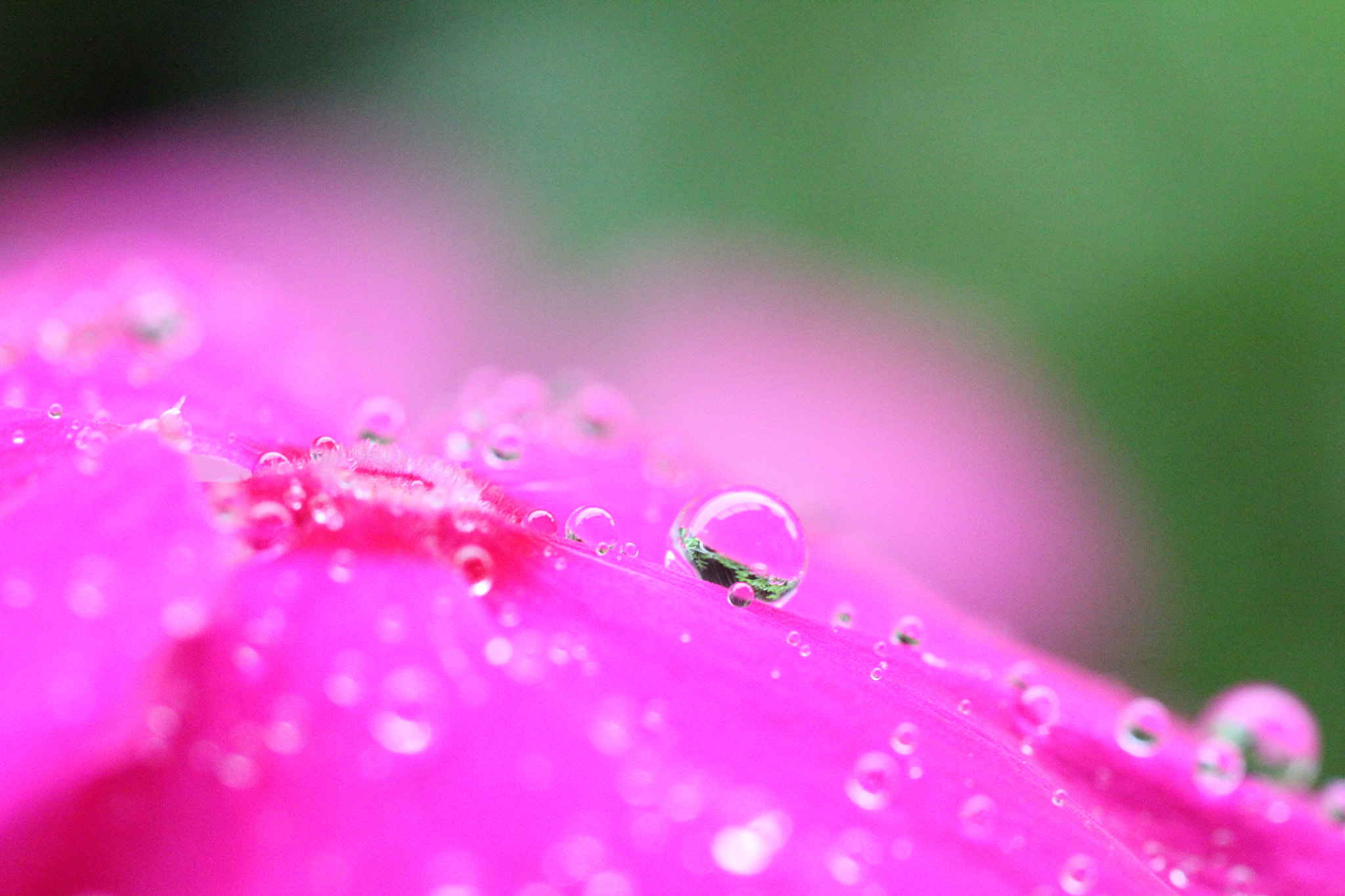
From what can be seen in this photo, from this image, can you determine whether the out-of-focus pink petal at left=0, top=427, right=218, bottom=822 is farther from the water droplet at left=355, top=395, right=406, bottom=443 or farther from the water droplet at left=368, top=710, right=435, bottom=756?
the water droplet at left=355, top=395, right=406, bottom=443

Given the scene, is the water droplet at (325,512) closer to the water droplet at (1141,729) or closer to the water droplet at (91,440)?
the water droplet at (91,440)

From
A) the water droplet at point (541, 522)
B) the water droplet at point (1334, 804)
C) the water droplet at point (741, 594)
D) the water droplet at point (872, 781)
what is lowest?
the water droplet at point (872, 781)

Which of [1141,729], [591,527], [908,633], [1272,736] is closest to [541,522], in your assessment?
[591,527]

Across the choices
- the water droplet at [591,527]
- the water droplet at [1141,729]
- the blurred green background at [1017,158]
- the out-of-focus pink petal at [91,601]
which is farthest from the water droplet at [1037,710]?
the blurred green background at [1017,158]

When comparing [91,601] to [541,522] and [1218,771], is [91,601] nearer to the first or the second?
[541,522]

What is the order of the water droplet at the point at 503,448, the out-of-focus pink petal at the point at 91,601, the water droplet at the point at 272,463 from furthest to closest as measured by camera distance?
the water droplet at the point at 503,448, the water droplet at the point at 272,463, the out-of-focus pink petal at the point at 91,601
